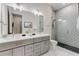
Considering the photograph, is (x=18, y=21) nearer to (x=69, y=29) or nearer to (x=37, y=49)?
(x=37, y=49)

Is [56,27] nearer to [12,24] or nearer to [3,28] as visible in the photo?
[12,24]

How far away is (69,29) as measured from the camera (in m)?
3.55

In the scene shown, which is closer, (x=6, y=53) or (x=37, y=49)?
(x=6, y=53)

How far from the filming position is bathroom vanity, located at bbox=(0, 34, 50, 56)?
1.79 m

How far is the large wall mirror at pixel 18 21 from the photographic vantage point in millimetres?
2277

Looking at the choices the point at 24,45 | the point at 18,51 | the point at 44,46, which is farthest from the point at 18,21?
the point at 44,46

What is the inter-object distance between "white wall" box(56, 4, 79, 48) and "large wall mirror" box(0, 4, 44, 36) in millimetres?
1001

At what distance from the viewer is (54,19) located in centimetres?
302

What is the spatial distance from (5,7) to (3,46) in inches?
48.1

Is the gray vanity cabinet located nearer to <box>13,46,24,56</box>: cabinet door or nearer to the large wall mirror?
<box>13,46,24,56</box>: cabinet door

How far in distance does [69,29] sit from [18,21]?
2375 mm

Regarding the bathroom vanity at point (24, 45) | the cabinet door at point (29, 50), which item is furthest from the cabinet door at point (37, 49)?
the cabinet door at point (29, 50)

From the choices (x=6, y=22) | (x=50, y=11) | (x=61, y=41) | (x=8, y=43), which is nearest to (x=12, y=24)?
(x=6, y=22)

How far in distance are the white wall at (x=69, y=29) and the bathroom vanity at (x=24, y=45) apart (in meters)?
0.85
